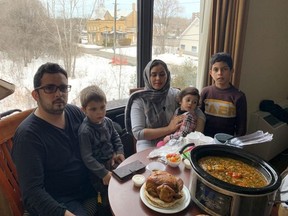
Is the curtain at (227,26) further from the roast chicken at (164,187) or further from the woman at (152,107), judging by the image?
the roast chicken at (164,187)

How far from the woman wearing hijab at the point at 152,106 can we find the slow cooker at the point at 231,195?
824mm

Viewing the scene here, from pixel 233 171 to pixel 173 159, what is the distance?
316 millimetres

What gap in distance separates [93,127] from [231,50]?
62.3 inches

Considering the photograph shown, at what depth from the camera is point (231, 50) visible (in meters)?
2.32

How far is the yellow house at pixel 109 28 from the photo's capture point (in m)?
1.92

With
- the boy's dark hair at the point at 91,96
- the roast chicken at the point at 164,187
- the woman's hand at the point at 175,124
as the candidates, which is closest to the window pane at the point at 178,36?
the woman's hand at the point at 175,124

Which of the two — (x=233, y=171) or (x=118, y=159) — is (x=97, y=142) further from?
(x=233, y=171)

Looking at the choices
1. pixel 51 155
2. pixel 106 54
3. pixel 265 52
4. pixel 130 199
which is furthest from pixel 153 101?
pixel 265 52

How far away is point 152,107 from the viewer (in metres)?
1.83

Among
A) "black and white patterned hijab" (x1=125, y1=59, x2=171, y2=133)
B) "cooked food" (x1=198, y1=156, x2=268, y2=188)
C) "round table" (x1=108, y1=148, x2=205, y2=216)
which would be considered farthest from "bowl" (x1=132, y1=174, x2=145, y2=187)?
"black and white patterned hijab" (x1=125, y1=59, x2=171, y2=133)

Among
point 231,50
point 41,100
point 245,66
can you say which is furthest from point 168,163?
point 245,66

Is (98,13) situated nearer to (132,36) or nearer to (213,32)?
(132,36)

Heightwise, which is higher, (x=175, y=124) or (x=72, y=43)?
(x=72, y=43)

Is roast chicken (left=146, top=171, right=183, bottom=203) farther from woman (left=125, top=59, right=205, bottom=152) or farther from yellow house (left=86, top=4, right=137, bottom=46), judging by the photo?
yellow house (left=86, top=4, right=137, bottom=46)
